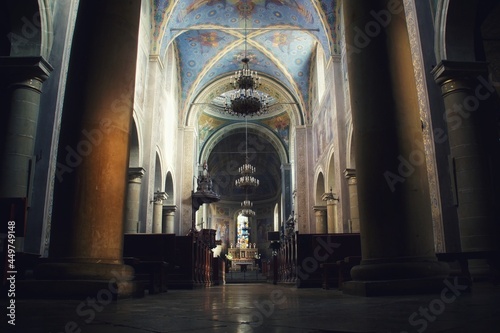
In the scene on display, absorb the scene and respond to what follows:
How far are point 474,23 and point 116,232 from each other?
21.7 feet

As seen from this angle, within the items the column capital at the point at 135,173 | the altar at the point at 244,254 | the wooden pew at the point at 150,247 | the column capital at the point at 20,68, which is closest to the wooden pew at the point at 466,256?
the wooden pew at the point at 150,247

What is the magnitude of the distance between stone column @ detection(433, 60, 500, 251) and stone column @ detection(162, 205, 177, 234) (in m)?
14.0

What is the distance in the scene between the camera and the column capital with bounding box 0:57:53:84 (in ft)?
23.0

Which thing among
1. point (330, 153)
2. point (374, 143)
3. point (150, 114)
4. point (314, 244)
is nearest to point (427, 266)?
point (374, 143)

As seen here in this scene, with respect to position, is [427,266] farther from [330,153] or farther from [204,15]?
[204,15]

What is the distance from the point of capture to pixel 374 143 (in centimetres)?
401

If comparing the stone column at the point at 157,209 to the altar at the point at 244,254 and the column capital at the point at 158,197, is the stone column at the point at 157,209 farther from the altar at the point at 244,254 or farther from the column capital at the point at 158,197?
the altar at the point at 244,254

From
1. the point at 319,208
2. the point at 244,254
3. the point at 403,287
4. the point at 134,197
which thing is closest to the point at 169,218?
the point at 319,208

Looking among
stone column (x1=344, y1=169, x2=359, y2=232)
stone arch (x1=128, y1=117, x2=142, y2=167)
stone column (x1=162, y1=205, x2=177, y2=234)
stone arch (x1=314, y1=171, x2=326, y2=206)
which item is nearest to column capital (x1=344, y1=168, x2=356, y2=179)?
stone column (x1=344, y1=169, x2=359, y2=232)

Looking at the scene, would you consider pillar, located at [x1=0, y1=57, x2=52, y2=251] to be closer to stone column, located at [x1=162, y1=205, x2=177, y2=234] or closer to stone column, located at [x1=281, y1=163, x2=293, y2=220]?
stone column, located at [x1=162, y1=205, x2=177, y2=234]
